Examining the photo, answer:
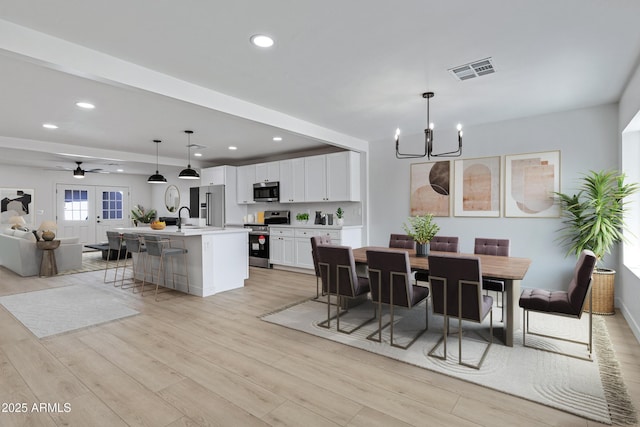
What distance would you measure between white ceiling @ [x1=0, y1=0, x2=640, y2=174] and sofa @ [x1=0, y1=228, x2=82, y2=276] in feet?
8.06

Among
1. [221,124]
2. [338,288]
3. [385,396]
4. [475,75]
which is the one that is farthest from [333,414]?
[221,124]

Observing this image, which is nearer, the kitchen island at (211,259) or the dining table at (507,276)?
the dining table at (507,276)

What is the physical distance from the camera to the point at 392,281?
300 centimetres

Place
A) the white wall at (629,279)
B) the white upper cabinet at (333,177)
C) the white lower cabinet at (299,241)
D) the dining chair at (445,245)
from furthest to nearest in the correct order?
the white upper cabinet at (333,177) → the white lower cabinet at (299,241) → the dining chair at (445,245) → the white wall at (629,279)

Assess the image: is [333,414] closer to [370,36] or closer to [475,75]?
[370,36]

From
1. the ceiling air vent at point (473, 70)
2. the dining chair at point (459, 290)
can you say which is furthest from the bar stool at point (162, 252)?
the ceiling air vent at point (473, 70)

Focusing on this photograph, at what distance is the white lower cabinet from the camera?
5.98 metres

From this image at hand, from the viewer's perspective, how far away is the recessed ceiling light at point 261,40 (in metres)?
2.51

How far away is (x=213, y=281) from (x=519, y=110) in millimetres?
4847

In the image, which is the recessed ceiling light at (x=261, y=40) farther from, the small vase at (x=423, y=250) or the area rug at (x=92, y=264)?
the area rug at (x=92, y=264)

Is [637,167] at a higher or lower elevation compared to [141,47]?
lower

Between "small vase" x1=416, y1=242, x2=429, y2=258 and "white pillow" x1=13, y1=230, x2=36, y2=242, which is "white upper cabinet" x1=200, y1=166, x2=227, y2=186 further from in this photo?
"small vase" x1=416, y1=242, x2=429, y2=258

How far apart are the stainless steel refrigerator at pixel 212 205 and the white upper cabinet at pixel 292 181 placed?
167 cm

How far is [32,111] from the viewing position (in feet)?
13.5
